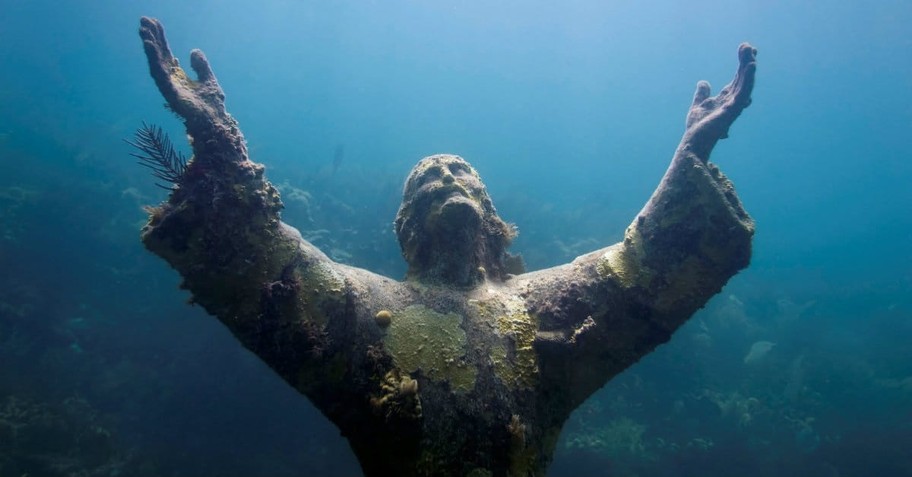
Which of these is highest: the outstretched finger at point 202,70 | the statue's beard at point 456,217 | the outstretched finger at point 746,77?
the outstretched finger at point 746,77

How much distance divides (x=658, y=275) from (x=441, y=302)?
2.12m

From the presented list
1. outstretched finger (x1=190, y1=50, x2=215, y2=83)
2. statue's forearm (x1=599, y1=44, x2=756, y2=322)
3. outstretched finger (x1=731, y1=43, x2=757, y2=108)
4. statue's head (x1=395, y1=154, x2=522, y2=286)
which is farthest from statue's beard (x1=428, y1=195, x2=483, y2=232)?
outstretched finger (x1=731, y1=43, x2=757, y2=108)

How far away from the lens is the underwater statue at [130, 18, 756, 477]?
3.58 meters

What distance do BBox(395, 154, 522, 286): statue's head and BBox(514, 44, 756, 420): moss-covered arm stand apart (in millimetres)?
931

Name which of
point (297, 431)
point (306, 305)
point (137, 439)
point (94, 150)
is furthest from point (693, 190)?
point (94, 150)

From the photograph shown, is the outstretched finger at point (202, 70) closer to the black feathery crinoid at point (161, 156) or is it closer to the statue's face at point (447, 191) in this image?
the black feathery crinoid at point (161, 156)

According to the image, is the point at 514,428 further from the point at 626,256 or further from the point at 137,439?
the point at 137,439

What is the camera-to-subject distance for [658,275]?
4.18m

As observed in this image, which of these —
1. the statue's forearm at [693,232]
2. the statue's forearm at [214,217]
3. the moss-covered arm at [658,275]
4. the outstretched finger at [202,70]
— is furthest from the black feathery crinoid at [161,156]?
the statue's forearm at [693,232]

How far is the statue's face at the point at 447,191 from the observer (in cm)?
456

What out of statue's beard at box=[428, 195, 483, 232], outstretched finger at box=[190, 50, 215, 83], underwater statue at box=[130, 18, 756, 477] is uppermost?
outstretched finger at box=[190, 50, 215, 83]

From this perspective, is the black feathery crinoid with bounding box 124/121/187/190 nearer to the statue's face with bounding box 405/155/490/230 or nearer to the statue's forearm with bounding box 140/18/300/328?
the statue's forearm with bounding box 140/18/300/328

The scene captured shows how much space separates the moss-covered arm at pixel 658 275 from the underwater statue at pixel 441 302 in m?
0.01

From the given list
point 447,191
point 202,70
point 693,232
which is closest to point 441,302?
point 447,191
